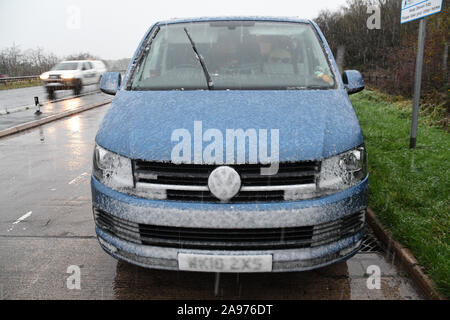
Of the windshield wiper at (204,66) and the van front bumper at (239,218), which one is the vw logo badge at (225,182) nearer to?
the van front bumper at (239,218)

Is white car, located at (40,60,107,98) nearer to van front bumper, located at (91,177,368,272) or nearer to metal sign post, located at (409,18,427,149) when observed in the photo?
metal sign post, located at (409,18,427,149)

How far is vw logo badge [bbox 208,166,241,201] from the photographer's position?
2463mm

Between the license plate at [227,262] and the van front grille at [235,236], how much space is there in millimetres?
67

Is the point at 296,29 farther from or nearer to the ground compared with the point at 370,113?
farther from the ground

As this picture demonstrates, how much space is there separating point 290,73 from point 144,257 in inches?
78.4

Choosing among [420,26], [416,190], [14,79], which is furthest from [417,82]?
[14,79]

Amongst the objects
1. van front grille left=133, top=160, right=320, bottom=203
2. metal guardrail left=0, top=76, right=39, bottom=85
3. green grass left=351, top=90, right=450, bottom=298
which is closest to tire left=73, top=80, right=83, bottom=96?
metal guardrail left=0, top=76, right=39, bottom=85

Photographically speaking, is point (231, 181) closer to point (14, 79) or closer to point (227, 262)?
point (227, 262)

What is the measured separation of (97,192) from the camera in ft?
9.29

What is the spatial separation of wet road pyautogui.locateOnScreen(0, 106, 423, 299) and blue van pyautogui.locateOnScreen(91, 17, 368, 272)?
1.50 ft

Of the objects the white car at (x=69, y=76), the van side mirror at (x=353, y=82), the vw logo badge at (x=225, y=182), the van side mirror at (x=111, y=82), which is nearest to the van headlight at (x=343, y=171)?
the vw logo badge at (x=225, y=182)

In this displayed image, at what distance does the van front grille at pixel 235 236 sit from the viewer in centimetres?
252

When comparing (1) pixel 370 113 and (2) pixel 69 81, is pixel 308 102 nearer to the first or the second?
(1) pixel 370 113
